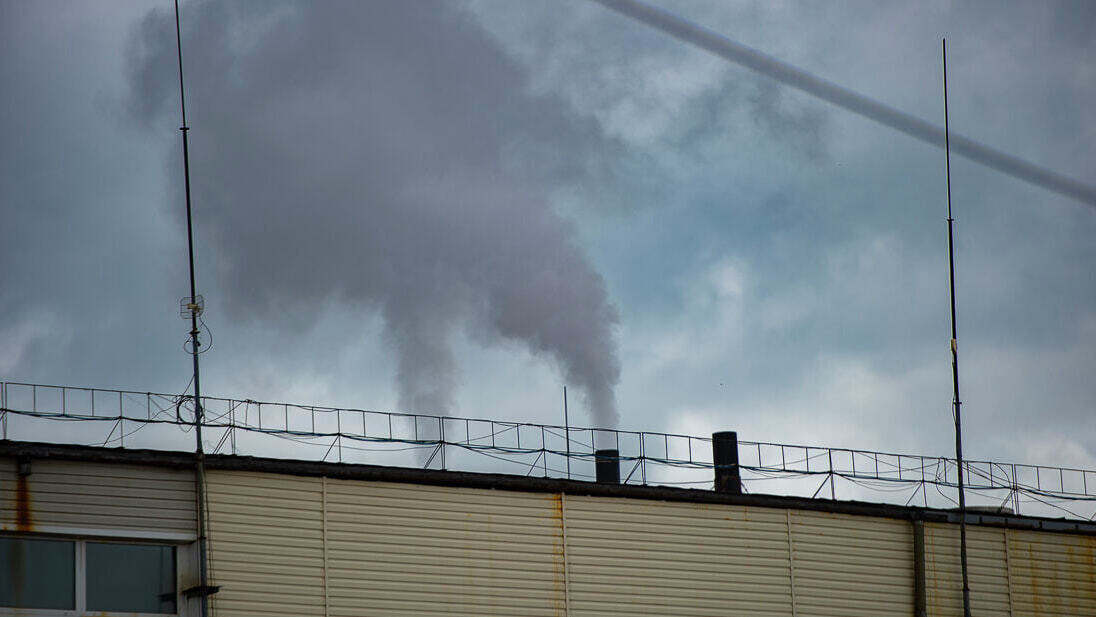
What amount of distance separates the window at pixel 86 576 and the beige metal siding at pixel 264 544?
0.88 metres

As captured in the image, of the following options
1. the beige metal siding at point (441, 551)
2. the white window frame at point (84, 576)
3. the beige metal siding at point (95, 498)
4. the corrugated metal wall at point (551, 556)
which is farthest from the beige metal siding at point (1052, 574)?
the beige metal siding at point (95, 498)

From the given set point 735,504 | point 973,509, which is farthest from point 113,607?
point 973,509

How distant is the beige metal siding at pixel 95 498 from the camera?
22.4 metres

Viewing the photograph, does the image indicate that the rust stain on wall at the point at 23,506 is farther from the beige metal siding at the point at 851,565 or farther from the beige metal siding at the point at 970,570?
the beige metal siding at the point at 970,570

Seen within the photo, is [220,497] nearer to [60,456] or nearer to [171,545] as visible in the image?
[171,545]

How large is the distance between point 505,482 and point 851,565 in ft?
28.3

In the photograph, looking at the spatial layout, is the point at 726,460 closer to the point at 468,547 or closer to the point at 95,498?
the point at 468,547

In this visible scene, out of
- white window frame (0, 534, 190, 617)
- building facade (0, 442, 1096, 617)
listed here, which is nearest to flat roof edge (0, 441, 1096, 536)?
building facade (0, 442, 1096, 617)

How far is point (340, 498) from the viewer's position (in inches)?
996

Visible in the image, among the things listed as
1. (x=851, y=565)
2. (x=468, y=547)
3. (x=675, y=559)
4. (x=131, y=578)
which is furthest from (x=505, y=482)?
(x=851, y=565)

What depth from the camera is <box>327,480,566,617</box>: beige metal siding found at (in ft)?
82.3

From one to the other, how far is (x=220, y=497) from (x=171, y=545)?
1134 mm

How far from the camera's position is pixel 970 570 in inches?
1275

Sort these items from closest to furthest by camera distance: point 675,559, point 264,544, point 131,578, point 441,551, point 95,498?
point 95,498, point 131,578, point 264,544, point 441,551, point 675,559
